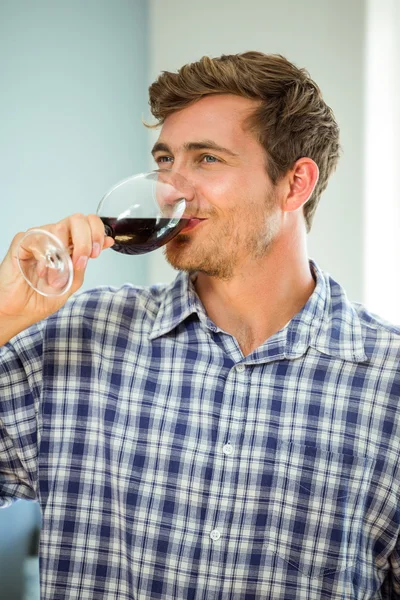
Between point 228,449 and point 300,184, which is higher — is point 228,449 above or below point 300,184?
below

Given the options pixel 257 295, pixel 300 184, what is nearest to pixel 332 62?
pixel 300 184

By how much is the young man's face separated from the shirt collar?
10 centimetres

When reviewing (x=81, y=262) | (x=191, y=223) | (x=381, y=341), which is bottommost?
(x=381, y=341)

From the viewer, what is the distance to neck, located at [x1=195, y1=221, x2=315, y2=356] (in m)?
1.69

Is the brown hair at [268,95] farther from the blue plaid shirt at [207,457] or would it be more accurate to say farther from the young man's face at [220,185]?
the blue plaid shirt at [207,457]

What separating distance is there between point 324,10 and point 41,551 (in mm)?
1940

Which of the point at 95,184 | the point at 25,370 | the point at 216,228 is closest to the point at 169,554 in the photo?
the point at 25,370

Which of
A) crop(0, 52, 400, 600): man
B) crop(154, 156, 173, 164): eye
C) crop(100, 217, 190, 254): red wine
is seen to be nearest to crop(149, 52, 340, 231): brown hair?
crop(0, 52, 400, 600): man

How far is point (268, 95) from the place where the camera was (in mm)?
1739

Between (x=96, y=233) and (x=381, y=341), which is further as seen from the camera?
(x=381, y=341)

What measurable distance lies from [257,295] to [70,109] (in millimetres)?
1042

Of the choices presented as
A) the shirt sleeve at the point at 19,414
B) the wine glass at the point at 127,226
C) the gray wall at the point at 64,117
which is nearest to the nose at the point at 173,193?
the wine glass at the point at 127,226

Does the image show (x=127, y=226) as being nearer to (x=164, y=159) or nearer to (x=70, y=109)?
(x=164, y=159)

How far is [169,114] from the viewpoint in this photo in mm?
1739
